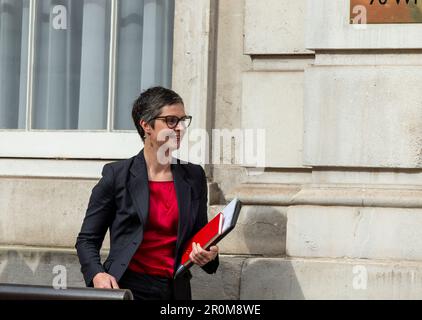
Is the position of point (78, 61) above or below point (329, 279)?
above

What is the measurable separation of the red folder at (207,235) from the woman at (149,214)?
0.13 meters

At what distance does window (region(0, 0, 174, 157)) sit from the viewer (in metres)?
8.31

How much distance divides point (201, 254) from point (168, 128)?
701mm

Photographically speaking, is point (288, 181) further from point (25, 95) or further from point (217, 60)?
point (25, 95)

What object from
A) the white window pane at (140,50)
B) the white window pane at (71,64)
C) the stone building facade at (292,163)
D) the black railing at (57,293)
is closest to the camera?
the black railing at (57,293)

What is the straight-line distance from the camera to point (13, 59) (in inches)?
340

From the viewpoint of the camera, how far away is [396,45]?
23.2 ft

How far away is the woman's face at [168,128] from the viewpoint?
5742mm

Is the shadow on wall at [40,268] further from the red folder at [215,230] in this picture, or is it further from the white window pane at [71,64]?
the red folder at [215,230]

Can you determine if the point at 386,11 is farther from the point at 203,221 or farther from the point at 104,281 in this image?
the point at 104,281

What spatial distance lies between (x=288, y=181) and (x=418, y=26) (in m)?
1.32

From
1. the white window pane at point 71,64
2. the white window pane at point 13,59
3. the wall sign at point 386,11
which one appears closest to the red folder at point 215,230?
the wall sign at point 386,11

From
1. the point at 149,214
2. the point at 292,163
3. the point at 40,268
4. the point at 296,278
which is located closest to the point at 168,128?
the point at 149,214

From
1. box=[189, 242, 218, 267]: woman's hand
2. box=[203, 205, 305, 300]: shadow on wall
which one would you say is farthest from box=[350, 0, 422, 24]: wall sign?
box=[189, 242, 218, 267]: woman's hand
